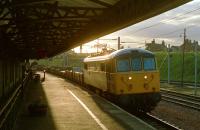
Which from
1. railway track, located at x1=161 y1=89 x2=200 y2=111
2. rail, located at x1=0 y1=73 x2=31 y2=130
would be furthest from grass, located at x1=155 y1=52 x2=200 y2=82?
rail, located at x1=0 y1=73 x2=31 y2=130

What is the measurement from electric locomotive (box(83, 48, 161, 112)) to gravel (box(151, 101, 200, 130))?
4.06 ft

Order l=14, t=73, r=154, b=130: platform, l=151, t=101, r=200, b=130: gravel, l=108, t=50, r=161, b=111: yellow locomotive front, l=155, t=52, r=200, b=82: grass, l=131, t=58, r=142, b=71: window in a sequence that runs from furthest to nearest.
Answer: l=155, t=52, r=200, b=82: grass → l=131, t=58, r=142, b=71: window → l=108, t=50, r=161, b=111: yellow locomotive front → l=151, t=101, r=200, b=130: gravel → l=14, t=73, r=154, b=130: platform

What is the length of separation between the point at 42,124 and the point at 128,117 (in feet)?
12.1

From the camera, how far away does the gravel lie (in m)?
19.2

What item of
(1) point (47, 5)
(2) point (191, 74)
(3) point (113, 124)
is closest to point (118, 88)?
(3) point (113, 124)

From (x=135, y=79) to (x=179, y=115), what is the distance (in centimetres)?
313

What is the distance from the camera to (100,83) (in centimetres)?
2625

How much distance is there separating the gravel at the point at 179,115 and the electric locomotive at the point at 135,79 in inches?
48.7

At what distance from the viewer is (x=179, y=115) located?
22.2 m

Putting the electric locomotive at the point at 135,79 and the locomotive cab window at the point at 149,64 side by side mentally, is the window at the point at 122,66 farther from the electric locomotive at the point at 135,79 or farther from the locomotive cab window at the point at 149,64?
the locomotive cab window at the point at 149,64

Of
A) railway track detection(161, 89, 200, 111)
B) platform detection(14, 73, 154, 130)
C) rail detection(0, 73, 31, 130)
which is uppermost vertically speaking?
rail detection(0, 73, 31, 130)

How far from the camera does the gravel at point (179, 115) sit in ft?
63.0

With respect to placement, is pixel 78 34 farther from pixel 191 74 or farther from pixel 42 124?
pixel 191 74

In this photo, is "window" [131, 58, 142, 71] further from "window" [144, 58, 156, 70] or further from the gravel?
the gravel
